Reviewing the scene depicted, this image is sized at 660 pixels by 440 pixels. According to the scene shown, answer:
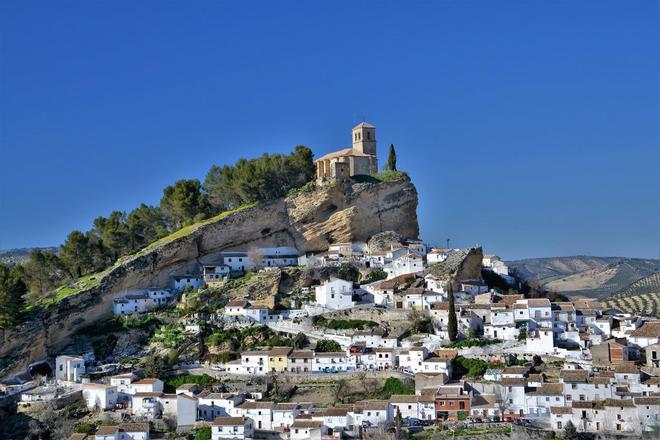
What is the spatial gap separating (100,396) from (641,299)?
58731 millimetres

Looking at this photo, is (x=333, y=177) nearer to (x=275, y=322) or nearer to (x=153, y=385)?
(x=275, y=322)

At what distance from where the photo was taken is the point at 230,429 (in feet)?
133

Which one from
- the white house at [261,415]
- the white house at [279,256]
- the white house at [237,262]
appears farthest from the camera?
the white house at [279,256]

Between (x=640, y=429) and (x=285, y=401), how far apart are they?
1596 centimetres

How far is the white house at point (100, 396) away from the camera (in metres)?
44.9

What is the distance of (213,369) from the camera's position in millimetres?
47625

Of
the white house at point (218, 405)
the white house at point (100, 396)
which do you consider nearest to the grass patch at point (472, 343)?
the white house at point (218, 405)

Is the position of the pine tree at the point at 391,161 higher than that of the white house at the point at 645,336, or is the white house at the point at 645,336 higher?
the pine tree at the point at 391,161

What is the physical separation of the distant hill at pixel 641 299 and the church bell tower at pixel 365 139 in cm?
2601

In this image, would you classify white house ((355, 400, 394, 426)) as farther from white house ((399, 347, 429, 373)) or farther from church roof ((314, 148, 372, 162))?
church roof ((314, 148, 372, 162))

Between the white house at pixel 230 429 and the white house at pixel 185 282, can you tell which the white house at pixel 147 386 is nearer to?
the white house at pixel 230 429

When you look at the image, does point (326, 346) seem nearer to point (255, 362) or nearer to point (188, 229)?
point (255, 362)

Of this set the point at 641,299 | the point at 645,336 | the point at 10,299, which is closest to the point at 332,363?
the point at 645,336

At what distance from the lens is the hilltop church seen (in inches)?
2340
